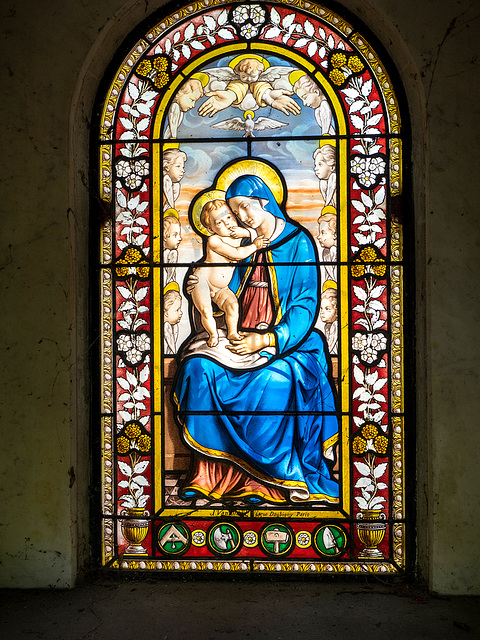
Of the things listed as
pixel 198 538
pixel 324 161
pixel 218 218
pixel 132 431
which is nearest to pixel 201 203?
pixel 218 218

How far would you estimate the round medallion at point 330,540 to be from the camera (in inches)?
97.3

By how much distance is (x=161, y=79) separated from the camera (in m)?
2.62

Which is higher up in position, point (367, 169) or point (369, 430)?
point (367, 169)

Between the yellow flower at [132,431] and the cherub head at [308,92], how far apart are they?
1703 millimetres

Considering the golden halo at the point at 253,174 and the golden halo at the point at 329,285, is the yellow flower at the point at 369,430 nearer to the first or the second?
the golden halo at the point at 329,285

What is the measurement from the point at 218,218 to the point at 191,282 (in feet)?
1.07

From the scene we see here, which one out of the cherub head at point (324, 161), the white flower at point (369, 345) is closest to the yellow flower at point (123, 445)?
the white flower at point (369, 345)

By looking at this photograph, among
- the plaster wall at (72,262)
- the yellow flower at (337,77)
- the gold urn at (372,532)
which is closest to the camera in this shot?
the plaster wall at (72,262)

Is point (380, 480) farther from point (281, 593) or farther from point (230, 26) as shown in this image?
point (230, 26)

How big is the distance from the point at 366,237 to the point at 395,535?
4.46 feet

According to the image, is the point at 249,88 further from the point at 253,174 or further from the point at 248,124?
the point at 253,174

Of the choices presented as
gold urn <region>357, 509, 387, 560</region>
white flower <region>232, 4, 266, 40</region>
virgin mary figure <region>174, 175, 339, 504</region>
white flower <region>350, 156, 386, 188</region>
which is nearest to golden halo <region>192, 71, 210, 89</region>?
white flower <region>232, 4, 266, 40</region>

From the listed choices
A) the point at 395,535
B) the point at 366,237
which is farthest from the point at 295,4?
the point at 395,535

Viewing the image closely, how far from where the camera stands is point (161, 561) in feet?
8.25
